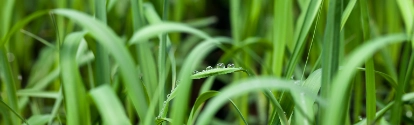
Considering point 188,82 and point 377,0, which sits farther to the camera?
point 377,0

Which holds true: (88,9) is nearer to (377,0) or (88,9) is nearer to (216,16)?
(216,16)

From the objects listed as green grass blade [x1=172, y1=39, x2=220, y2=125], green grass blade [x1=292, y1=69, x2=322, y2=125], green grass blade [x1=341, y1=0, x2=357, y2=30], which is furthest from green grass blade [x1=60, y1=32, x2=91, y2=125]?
green grass blade [x1=341, y1=0, x2=357, y2=30]

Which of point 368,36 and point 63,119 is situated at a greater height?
point 368,36

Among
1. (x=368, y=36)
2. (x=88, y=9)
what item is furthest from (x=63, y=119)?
(x=88, y=9)

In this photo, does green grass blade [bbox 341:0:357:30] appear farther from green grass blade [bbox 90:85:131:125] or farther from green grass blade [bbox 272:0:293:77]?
green grass blade [bbox 90:85:131:125]

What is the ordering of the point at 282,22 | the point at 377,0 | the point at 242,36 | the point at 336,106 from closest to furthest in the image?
the point at 336,106
the point at 282,22
the point at 242,36
the point at 377,0
